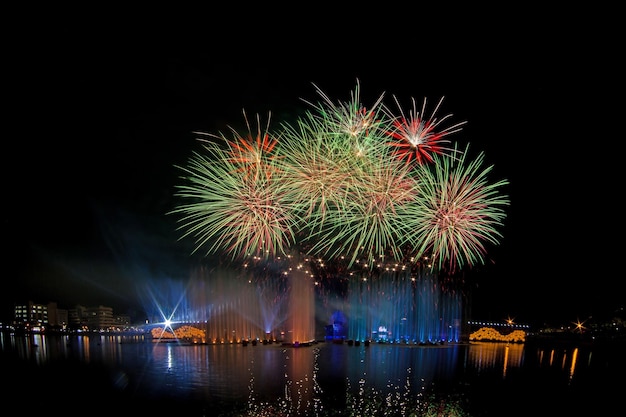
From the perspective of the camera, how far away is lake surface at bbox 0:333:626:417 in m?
12.2

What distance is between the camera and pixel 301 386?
14.5m

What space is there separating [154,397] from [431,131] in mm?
12096

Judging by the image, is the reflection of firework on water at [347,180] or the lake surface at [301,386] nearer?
the lake surface at [301,386]

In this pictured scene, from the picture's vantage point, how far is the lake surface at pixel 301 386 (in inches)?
481

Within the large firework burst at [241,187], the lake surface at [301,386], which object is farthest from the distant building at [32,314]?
the large firework burst at [241,187]

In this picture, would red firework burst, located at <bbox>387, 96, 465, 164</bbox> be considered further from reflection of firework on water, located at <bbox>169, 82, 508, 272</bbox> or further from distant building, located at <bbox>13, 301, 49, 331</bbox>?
distant building, located at <bbox>13, 301, 49, 331</bbox>

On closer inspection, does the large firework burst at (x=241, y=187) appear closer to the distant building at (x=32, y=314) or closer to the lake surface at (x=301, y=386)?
the lake surface at (x=301, y=386)

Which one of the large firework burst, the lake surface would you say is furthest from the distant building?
the large firework burst

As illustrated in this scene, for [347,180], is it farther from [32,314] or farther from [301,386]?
[32,314]

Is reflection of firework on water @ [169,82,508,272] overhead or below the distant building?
overhead

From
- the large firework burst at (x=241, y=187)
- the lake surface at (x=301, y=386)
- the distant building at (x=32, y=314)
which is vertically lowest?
the distant building at (x=32, y=314)

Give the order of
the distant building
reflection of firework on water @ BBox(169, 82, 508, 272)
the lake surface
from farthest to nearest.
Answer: the distant building < reflection of firework on water @ BBox(169, 82, 508, 272) < the lake surface

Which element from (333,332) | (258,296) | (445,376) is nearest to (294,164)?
(445,376)

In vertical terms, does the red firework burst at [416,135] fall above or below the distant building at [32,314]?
above
